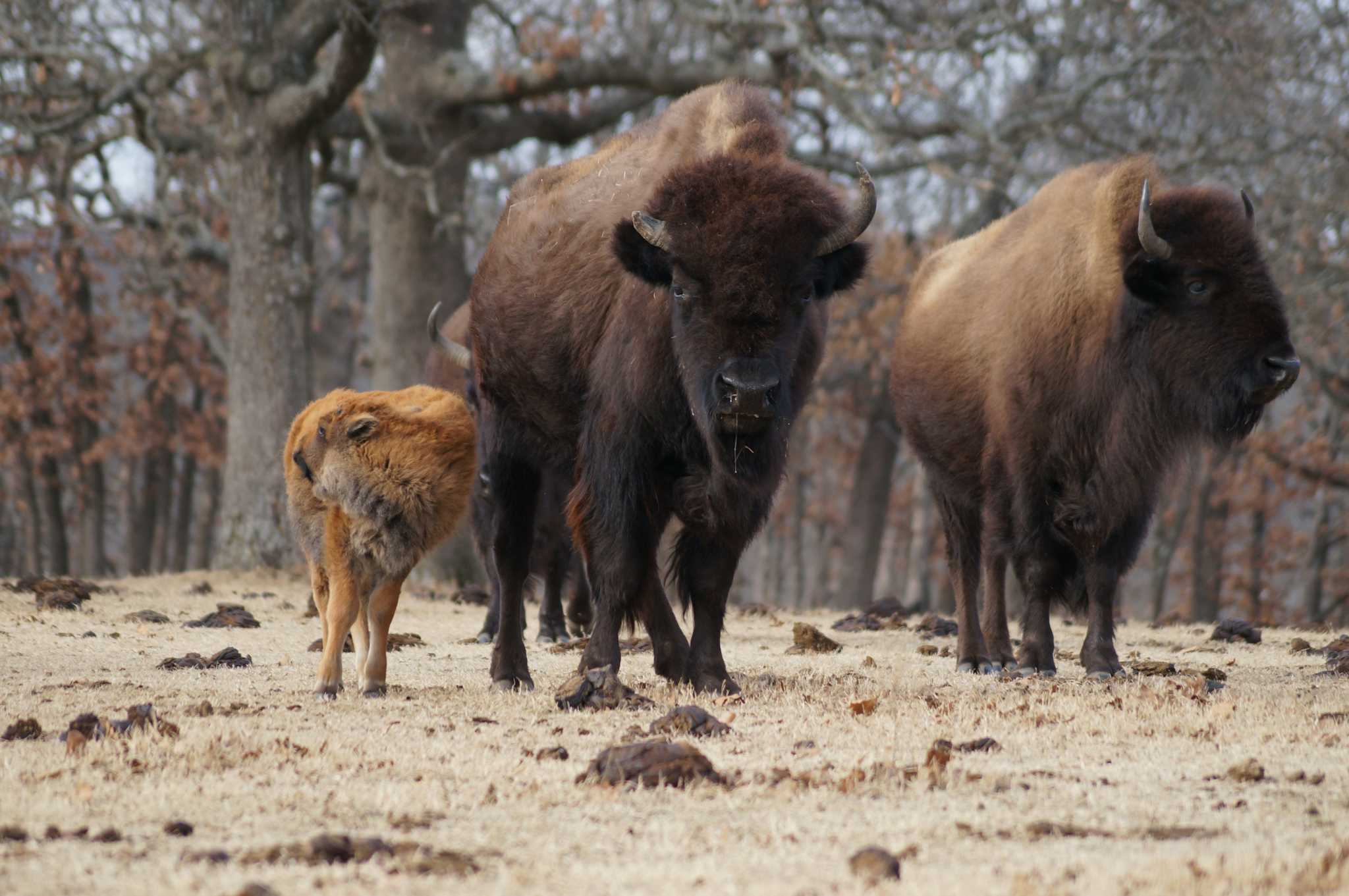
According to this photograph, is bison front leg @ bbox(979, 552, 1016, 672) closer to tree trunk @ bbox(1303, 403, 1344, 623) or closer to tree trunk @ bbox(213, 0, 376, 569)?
tree trunk @ bbox(213, 0, 376, 569)

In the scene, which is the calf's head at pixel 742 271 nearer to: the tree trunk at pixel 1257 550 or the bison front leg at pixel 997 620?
the bison front leg at pixel 997 620

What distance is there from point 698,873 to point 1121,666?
511cm

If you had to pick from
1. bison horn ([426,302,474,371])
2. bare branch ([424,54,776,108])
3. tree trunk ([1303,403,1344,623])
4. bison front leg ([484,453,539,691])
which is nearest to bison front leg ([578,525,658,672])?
bison front leg ([484,453,539,691])

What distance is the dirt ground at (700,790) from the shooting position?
3137mm

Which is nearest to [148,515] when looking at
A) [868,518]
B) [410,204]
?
[410,204]

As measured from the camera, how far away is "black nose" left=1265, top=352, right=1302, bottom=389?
691cm

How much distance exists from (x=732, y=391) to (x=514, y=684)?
2016mm

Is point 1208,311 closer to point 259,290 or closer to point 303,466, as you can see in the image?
point 303,466

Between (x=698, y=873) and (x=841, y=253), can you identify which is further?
(x=841, y=253)

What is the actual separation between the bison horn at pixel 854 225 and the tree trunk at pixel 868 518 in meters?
17.1

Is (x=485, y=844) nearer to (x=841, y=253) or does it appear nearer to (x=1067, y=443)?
(x=841, y=253)

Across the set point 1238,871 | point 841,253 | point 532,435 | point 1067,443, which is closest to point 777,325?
point 841,253

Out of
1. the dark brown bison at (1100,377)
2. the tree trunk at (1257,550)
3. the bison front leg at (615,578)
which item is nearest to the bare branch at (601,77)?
the dark brown bison at (1100,377)

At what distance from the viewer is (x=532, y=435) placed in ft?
23.8
